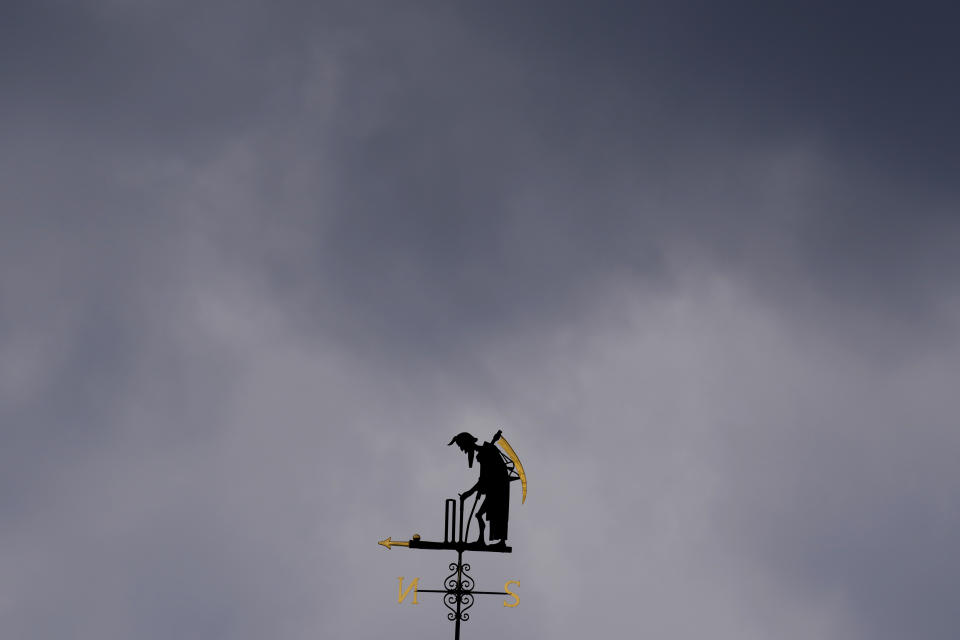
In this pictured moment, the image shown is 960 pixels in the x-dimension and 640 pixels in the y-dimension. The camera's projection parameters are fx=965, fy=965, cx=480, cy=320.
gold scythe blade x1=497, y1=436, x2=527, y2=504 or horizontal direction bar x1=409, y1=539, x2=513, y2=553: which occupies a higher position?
gold scythe blade x1=497, y1=436, x2=527, y2=504

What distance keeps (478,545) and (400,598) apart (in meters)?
1.48

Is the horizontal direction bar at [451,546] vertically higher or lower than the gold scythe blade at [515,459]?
lower

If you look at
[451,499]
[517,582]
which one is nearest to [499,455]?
[451,499]

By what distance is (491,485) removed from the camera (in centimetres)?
1564

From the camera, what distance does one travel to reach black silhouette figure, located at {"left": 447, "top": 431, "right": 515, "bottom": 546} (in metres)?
15.5

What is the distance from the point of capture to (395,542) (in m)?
15.3

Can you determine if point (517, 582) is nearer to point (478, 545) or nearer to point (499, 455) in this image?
point (478, 545)

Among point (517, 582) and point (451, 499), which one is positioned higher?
point (451, 499)

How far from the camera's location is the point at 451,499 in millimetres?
15445

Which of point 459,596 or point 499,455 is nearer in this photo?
point 459,596

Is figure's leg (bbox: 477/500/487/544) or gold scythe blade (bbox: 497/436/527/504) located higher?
gold scythe blade (bbox: 497/436/527/504)

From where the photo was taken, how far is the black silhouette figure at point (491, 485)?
609 inches

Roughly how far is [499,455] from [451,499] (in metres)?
1.07

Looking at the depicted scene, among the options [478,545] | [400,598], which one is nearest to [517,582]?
[478,545]
